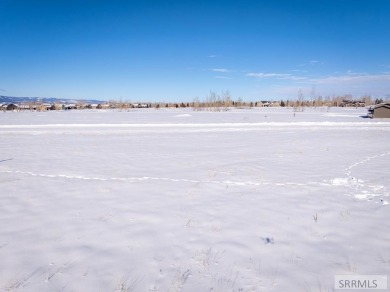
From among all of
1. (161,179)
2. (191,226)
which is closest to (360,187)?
(191,226)

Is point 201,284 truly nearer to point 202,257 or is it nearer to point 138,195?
point 202,257

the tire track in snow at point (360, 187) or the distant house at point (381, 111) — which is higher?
the distant house at point (381, 111)

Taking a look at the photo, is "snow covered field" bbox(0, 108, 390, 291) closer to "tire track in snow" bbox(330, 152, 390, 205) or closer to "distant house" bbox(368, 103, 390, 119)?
"tire track in snow" bbox(330, 152, 390, 205)

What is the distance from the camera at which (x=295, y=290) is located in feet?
10.4

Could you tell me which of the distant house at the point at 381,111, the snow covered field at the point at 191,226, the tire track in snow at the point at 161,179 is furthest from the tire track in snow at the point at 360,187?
the distant house at the point at 381,111

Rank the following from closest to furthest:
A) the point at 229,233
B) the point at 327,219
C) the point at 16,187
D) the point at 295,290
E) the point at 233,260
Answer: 1. the point at 295,290
2. the point at 233,260
3. the point at 229,233
4. the point at 327,219
5. the point at 16,187

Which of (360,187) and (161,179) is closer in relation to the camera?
(360,187)

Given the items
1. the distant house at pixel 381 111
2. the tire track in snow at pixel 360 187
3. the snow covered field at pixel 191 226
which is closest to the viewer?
the snow covered field at pixel 191 226

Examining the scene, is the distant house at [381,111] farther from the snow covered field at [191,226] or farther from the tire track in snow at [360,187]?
the tire track in snow at [360,187]

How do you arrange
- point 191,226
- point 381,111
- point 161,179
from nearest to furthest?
point 191,226
point 161,179
point 381,111

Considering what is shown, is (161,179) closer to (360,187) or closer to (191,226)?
(191,226)

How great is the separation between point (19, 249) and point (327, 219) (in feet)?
15.5

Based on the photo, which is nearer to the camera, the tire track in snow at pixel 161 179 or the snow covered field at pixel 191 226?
the snow covered field at pixel 191 226

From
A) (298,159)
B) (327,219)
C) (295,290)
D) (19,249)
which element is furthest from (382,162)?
(19,249)
